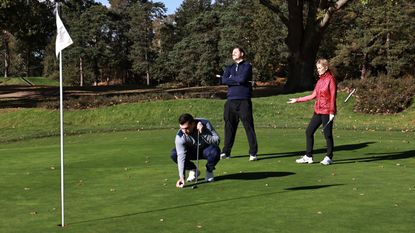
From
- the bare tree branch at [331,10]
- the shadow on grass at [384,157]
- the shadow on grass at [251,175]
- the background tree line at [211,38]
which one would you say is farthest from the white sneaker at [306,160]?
the bare tree branch at [331,10]

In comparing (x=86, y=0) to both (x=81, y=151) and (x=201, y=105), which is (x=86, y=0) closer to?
(x=201, y=105)

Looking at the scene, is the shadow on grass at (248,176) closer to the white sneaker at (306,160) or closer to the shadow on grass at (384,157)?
the white sneaker at (306,160)

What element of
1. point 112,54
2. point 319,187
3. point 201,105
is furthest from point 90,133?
point 112,54

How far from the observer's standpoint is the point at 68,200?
775cm

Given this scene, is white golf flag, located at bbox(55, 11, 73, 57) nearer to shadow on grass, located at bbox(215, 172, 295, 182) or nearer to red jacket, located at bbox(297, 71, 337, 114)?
shadow on grass, located at bbox(215, 172, 295, 182)

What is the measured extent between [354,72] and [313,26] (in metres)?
28.5

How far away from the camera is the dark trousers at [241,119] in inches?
452

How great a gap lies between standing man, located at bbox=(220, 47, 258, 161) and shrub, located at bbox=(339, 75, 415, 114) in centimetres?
1518

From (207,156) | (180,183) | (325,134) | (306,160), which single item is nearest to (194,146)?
(207,156)

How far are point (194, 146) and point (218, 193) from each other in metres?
1.24

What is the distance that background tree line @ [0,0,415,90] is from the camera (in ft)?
114

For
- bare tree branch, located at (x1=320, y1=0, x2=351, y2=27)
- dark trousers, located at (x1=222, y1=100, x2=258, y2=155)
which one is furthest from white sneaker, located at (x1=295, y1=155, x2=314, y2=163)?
bare tree branch, located at (x1=320, y1=0, x2=351, y2=27)

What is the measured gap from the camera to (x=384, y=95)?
2539 centimetres

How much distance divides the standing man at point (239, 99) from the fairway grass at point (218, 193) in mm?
470
